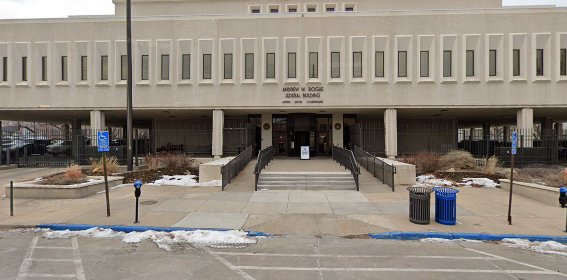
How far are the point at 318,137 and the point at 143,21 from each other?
17.4m

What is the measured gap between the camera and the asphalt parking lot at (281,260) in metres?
5.37

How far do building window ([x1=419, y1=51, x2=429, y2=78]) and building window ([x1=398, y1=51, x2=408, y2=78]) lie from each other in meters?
1.08

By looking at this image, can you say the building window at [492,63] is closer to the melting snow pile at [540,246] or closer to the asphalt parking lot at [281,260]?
the melting snow pile at [540,246]

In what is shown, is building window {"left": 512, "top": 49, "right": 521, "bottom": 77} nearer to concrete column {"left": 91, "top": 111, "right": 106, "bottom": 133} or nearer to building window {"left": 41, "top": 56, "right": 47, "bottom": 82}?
concrete column {"left": 91, "top": 111, "right": 106, "bottom": 133}

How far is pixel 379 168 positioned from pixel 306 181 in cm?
417

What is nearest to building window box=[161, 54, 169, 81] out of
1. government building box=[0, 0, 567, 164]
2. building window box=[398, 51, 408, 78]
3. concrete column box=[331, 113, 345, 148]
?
government building box=[0, 0, 567, 164]

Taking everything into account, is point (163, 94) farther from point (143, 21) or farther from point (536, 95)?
point (536, 95)

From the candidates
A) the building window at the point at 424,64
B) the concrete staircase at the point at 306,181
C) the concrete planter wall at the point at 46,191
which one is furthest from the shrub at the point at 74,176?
the building window at the point at 424,64

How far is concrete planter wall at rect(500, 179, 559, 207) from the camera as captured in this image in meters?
10.7

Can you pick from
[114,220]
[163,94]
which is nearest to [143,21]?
[163,94]

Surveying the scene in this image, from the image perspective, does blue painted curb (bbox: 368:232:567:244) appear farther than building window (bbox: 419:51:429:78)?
No

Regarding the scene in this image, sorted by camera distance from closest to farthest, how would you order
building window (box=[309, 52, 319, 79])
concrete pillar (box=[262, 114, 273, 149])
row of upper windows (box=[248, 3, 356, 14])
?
1. building window (box=[309, 52, 319, 79])
2. concrete pillar (box=[262, 114, 273, 149])
3. row of upper windows (box=[248, 3, 356, 14])

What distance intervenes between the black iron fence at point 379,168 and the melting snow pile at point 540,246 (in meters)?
5.91

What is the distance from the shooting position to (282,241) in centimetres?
713
